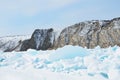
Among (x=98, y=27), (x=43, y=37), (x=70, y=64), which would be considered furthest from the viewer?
(x=43, y=37)

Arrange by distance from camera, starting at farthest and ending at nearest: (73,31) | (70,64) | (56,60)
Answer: (73,31) < (56,60) < (70,64)

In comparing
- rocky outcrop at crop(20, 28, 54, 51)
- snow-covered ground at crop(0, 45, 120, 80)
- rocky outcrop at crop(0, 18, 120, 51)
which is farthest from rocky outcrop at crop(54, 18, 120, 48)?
snow-covered ground at crop(0, 45, 120, 80)

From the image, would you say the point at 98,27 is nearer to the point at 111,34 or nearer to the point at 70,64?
the point at 111,34

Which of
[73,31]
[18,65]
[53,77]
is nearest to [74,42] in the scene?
[73,31]

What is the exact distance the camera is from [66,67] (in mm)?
7145

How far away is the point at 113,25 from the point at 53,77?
32.4 metres

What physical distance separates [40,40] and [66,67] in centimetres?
3784

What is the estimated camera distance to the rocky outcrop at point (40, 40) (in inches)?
1726

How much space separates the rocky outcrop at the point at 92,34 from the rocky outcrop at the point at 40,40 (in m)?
1.94

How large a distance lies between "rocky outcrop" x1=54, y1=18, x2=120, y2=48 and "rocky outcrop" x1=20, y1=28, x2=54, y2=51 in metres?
1.94

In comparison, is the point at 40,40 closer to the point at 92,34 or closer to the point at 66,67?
the point at 92,34

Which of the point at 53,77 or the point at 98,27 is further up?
the point at 53,77

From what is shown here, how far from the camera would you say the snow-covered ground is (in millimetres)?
5011

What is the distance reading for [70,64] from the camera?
7422mm
